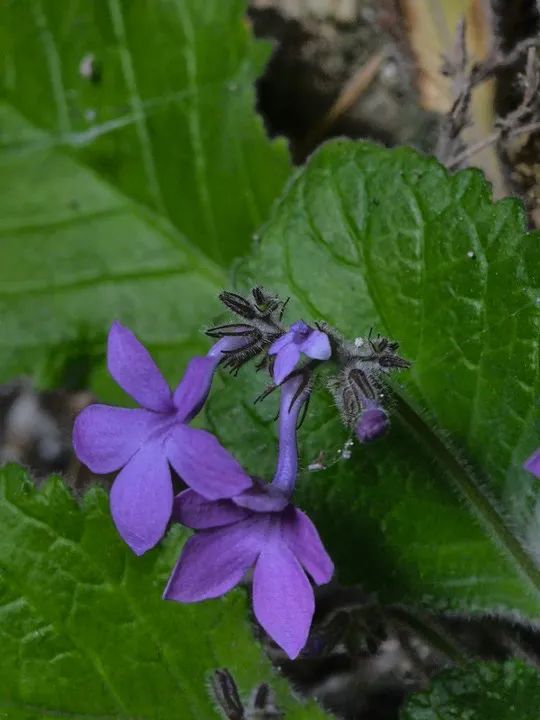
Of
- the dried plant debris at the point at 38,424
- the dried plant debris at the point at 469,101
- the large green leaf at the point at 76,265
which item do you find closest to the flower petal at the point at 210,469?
the dried plant debris at the point at 469,101

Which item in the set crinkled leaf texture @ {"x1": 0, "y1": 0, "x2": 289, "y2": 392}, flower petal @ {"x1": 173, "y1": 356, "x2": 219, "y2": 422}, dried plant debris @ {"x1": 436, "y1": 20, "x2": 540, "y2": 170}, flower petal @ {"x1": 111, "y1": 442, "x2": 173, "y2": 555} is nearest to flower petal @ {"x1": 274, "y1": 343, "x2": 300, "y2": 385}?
flower petal @ {"x1": 173, "y1": 356, "x2": 219, "y2": 422}

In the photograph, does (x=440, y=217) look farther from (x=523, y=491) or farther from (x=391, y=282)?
(x=523, y=491)

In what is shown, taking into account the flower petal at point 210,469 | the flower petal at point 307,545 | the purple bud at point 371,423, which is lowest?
the flower petal at point 307,545

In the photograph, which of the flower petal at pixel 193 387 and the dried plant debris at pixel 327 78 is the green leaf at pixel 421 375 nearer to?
the flower petal at pixel 193 387

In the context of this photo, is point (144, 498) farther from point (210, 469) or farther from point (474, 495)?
point (474, 495)

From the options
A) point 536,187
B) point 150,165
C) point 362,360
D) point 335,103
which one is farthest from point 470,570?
point 335,103

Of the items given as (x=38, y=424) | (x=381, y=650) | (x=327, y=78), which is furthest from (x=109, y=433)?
(x=327, y=78)

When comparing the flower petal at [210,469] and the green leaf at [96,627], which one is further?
the green leaf at [96,627]
